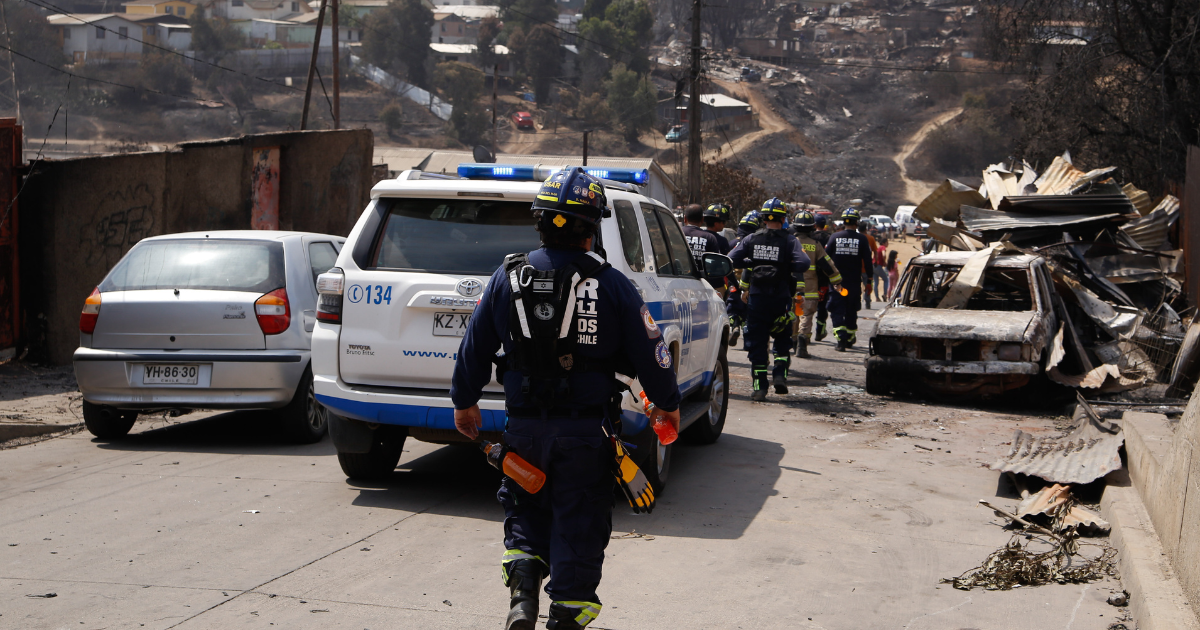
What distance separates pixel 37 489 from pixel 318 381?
6.29 ft

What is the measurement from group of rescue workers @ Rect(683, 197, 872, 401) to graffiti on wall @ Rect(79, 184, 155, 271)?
623 centimetres

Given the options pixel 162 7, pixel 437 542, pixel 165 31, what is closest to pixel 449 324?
pixel 437 542

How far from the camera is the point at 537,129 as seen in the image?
→ 9094 cm

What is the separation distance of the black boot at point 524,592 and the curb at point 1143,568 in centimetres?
235

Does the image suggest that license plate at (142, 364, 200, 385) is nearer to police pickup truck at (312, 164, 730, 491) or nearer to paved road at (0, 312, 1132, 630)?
paved road at (0, 312, 1132, 630)

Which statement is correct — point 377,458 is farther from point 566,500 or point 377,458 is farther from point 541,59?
point 541,59

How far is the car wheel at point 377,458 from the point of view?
19.9 ft

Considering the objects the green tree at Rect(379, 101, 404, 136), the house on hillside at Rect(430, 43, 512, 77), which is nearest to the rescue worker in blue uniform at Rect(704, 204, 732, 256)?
the green tree at Rect(379, 101, 404, 136)

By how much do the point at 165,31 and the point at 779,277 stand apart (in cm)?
9303

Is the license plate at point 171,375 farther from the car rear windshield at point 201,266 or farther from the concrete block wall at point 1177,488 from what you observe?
the concrete block wall at point 1177,488

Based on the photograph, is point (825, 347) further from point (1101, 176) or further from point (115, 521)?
point (115, 521)

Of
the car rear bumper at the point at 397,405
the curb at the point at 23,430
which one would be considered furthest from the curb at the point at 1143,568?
the curb at the point at 23,430

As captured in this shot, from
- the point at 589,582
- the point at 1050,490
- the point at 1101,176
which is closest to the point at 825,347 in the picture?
the point at 1101,176

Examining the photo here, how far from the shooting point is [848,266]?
14.7m
